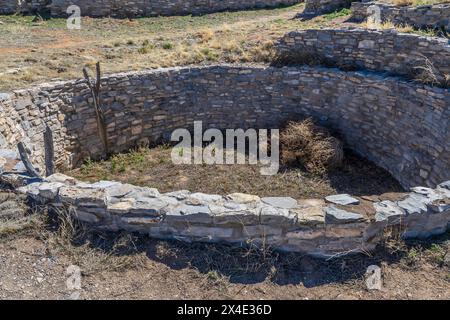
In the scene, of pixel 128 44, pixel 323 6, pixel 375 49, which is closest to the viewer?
pixel 375 49

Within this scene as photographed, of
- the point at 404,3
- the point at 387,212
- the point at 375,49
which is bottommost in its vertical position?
the point at 387,212

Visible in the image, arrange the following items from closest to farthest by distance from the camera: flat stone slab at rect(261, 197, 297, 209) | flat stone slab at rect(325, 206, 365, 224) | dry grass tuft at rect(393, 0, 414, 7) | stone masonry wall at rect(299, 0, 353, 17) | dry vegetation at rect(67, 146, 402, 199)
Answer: flat stone slab at rect(325, 206, 365, 224) → flat stone slab at rect(261, 197, 297, 209) → dry vegetation at rect(67, 146, 402, 199) → dry grass tuft at rect(393, 0, 414, 7) → stone masonry wall at rect(299, 0, 353, 17)

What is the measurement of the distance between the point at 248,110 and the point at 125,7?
8323 mm

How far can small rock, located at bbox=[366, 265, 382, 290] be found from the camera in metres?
3.90

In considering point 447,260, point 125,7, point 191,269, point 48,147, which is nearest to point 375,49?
point 447,260

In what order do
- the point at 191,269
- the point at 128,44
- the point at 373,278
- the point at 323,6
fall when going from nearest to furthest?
1. the point at 373,278
2. the point at 191,269
3. the point at 128,44
4. the point at 323,6

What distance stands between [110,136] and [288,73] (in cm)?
443

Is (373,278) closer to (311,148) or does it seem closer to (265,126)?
(311,148)

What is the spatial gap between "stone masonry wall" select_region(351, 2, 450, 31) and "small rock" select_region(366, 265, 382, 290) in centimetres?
726

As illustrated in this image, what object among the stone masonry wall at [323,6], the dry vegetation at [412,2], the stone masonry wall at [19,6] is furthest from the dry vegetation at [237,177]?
the stone masonry wall at [19,6]

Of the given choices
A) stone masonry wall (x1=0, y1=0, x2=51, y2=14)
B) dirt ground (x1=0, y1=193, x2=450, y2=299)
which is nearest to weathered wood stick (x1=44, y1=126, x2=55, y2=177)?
dirt ground (x1=0, y1=193, x2=450, y2=299)

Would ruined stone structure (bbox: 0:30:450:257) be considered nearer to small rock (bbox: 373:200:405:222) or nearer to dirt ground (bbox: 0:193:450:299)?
small rock (bbox: 373:200:405:222)

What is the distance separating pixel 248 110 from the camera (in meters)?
10.1
